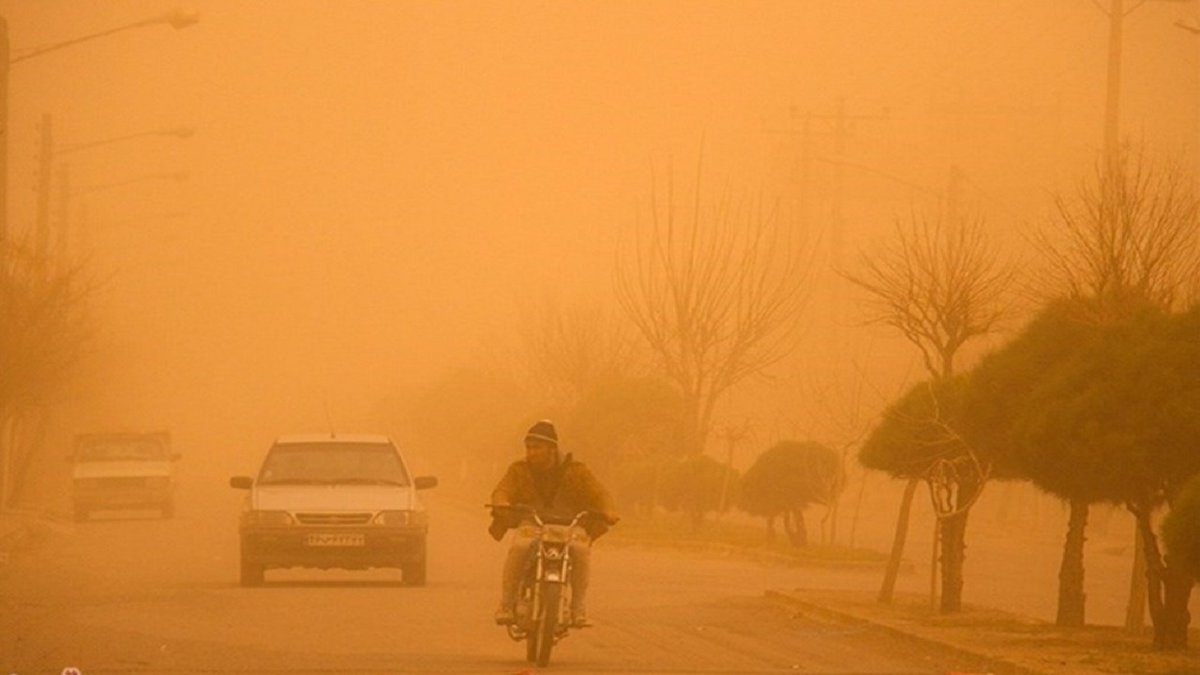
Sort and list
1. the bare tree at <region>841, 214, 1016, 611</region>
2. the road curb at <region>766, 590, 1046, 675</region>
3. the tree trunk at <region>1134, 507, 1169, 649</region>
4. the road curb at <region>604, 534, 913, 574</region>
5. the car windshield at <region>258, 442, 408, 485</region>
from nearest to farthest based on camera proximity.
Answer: the road curb at <region>766, 590, 1046, 675</region>
the tree trunk at <region>1134, 507, 1169, 649</region>
the bare tree at <region>841, 214, 1016, 611</region>
the car windshield at <region>258, 442, 408, 485</region>
the road curb at <region>604, 534, 913, 574</region>

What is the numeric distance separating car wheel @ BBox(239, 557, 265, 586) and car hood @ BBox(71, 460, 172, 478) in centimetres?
2640

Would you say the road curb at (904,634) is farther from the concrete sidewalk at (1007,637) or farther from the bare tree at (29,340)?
the bare tree at (29,340)

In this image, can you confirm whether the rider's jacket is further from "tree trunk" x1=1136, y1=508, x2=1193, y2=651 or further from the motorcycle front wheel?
"tree trunk" x1=1136, y1=508, x2=1193, y2=651

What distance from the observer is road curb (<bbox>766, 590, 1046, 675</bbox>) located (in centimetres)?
1782

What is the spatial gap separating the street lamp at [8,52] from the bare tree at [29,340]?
7.69 metres

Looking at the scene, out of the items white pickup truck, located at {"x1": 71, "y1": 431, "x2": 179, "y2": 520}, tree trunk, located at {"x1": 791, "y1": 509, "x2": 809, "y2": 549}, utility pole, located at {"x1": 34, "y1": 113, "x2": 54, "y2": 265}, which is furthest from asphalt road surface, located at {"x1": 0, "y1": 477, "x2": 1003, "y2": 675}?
white pickup truck, located at {"x1": 71, "y1": 431, "x2": 179, "y2": 520}

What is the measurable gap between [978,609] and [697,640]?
4.91m

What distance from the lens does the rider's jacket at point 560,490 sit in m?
18.3

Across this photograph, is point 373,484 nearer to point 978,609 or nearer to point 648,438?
point 978,609

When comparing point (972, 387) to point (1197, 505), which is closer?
point (1197, 505)

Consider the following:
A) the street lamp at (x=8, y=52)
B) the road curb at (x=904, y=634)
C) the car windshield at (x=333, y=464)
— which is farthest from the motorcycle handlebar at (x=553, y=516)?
the street lamp at (x=8, y=52)

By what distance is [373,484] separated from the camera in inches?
1113

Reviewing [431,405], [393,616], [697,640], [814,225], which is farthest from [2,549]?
[814,225]

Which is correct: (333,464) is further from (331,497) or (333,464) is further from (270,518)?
(270,518)
